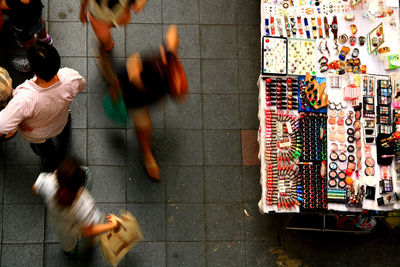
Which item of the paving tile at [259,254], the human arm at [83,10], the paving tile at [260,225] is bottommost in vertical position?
the paving tile at [259,254]

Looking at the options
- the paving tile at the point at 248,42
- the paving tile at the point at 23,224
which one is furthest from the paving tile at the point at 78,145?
the paving tile at the point at 248,42

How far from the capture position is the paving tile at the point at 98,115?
210 inches

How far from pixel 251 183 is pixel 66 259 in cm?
250

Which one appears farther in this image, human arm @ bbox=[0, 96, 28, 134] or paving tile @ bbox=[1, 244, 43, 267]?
paving tile @ bbox=[1, 244, 43, 267]

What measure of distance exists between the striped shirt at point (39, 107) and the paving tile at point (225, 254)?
2.42 meters

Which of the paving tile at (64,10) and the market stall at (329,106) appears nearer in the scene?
the market stall at (329,106)

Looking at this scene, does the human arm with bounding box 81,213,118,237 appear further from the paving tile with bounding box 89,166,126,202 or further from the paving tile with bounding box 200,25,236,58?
the paving tile with bounding box 200,25,236,58

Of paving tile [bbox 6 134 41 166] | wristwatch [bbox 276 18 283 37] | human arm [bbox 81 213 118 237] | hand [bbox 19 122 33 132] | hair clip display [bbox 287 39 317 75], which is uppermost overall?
wristwatch [bbox 276 18 283 37]

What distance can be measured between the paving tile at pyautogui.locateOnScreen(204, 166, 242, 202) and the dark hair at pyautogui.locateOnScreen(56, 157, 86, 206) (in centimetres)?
214

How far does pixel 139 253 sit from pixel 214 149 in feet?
5.38

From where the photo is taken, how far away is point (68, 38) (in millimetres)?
5570

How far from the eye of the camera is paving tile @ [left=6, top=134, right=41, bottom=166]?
5109mm

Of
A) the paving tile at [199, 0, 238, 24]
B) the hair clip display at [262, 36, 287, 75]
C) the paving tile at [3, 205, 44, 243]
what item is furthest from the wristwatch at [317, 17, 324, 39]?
the paving tile at [3, 205, 44, 243]

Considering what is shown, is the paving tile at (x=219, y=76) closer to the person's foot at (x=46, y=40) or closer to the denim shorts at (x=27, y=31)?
the person's foot at (x=46, y=40)
